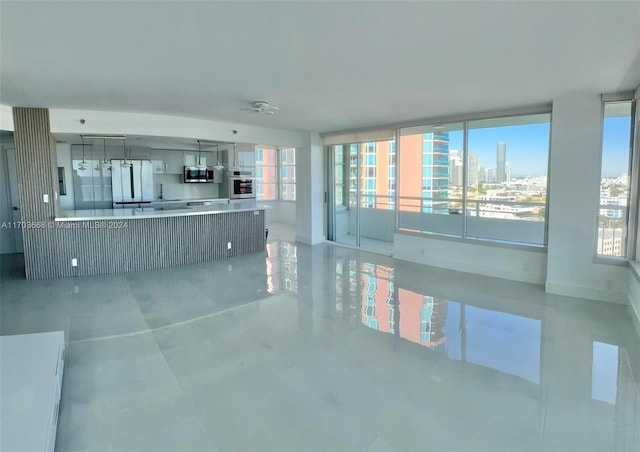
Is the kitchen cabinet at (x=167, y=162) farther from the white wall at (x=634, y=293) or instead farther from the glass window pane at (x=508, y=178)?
the white wall at (x=634, y=293)

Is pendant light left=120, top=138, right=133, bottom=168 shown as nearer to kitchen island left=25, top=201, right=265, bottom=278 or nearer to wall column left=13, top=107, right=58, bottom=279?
kitchen island left=25, top=201, right=265, bottom=278

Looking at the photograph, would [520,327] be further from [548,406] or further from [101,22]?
[101,22]

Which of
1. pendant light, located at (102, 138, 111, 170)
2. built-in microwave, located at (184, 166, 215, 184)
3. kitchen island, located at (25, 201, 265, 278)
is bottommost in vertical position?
kitchen island, located at (25, 201, 265, 278)

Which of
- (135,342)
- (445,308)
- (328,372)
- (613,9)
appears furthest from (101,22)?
(445,308)

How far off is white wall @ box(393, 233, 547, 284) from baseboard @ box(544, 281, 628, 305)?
388mm

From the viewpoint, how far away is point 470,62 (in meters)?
3.17

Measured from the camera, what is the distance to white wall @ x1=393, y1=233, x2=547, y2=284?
17.3 feet

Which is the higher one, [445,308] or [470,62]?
[470,62]

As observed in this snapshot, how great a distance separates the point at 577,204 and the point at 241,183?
7.78 meters

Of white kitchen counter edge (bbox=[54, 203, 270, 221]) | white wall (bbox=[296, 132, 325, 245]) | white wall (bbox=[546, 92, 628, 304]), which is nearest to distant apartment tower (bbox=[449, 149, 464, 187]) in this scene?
white wall (bbox=[546, 92, 628, 304])

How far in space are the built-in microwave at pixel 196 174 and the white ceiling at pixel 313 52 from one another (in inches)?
178

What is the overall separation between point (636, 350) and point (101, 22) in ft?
16.2

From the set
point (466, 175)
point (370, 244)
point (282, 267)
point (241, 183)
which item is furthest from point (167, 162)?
point (466, 175)

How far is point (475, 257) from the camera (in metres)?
5.88
